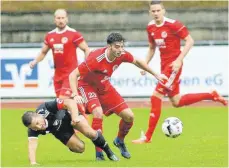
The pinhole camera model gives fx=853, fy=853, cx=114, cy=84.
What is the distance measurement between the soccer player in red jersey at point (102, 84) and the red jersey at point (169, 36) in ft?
5.76

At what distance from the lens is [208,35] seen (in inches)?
1002

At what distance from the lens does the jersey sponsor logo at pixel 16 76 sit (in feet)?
70.4

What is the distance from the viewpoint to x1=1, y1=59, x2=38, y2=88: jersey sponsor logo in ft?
70.4

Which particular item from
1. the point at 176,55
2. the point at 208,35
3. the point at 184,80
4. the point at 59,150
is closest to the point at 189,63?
the point at 184,80

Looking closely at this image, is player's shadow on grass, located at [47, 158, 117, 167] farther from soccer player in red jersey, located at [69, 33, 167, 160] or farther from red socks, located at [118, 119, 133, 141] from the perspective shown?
red socks, located at [118, 119, 133, 141]

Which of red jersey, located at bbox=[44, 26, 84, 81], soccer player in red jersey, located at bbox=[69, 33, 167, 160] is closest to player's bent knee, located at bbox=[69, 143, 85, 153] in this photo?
soccer player in red jersey, located at bbox=[69, 33, 167, 160]

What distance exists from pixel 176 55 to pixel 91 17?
42.9ft

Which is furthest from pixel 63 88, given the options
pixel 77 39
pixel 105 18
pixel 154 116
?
pixel 105 18

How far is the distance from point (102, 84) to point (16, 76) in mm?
A: 10365

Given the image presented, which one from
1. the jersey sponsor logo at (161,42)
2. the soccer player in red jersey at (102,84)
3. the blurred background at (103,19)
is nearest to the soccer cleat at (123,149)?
the soccer player in red jersey at (102,84)

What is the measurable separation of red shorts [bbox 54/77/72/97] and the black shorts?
278cm

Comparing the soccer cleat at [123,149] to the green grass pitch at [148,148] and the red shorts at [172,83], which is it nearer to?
the green grass pitch at [148,148]

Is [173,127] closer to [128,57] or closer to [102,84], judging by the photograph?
[102,84]

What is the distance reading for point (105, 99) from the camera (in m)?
11.4
